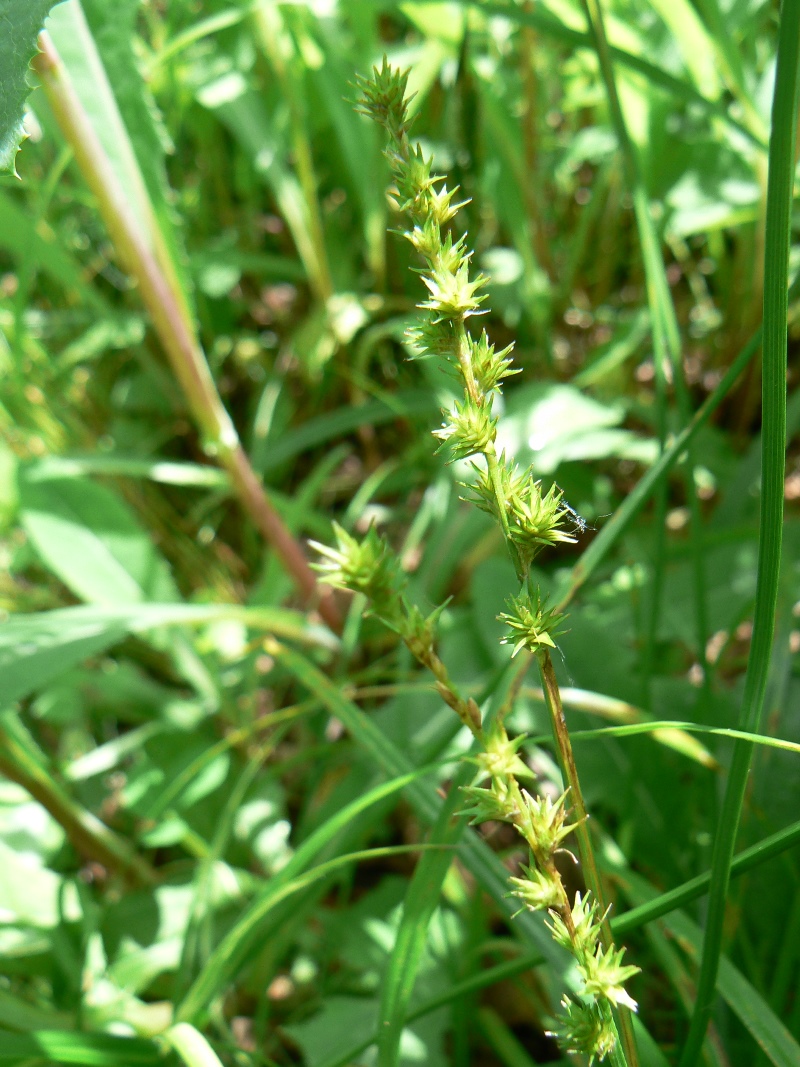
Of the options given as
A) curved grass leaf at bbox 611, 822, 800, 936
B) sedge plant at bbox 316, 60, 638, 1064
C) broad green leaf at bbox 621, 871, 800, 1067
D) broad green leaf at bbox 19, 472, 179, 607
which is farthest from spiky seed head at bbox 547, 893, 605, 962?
broad green leaf at bbox 19, 472, 179, 607

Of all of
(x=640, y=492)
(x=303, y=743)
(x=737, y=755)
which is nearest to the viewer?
(x=737, y=755)

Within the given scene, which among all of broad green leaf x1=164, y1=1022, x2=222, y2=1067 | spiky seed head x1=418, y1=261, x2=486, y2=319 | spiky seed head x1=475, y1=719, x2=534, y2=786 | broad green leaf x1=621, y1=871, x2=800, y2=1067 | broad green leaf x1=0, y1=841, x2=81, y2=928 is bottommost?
broad green leaf x1=0, y1=841, x2=81, y2=928

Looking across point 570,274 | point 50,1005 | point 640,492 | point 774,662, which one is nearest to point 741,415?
point 570,274

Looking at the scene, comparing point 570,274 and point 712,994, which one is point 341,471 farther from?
point 712,994

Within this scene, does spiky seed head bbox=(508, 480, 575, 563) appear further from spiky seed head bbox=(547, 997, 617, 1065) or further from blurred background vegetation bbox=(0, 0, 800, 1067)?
blurred background vegetation bbox=(0, 0, 800, 1067)

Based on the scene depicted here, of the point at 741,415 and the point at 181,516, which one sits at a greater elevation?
the point at 741,415

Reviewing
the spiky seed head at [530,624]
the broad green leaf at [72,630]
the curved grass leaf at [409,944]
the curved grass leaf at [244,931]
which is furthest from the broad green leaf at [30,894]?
the spiky seed head at [530,624]

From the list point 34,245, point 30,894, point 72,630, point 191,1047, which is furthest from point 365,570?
point 34,245

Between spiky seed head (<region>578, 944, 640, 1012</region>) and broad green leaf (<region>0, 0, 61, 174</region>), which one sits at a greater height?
broad green leaf (<region>0, 0, 61, 174</region>)
